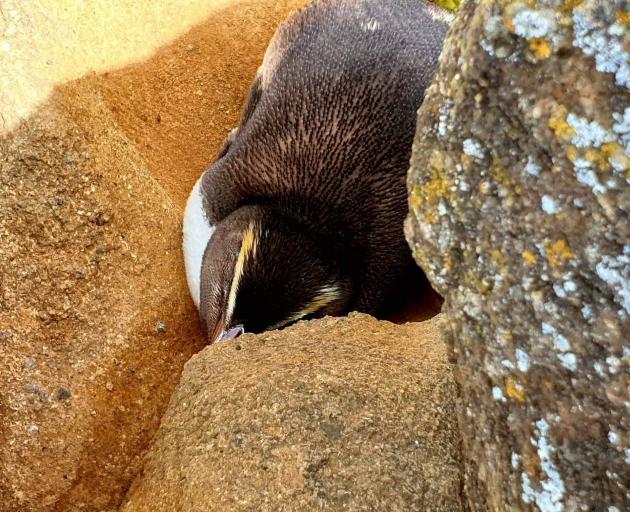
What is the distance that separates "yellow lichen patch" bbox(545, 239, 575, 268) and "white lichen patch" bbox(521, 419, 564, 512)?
0.33m

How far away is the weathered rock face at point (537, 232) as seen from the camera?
1.14 metres

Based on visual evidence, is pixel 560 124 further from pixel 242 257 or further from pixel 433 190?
pixel 242 257

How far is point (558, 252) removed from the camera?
4.00ft

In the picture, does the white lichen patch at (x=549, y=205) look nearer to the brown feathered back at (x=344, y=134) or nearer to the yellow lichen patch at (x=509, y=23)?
the yellow lichen patch at (x=509, y=23)

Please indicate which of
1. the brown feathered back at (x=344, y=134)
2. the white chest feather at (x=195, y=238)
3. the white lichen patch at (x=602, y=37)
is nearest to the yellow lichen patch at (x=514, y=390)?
the white lichen patch at (x=602, y=37)

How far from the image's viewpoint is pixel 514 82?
1.24 meters

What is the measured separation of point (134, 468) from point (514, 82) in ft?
6.60

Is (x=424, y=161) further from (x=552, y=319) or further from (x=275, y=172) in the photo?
(x=275, y=172)

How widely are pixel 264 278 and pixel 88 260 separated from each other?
778 mm

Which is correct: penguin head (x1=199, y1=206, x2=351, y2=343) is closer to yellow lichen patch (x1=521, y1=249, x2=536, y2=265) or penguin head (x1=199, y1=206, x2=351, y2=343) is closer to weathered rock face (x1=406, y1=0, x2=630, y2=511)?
weathered rock face (x1=406, y1=0, x2=630, y2=511)

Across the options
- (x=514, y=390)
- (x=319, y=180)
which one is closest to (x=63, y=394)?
(x=319, y=180)

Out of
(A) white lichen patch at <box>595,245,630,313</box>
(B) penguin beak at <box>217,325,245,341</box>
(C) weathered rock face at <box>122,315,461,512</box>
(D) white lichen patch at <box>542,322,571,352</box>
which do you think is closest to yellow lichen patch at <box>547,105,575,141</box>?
(A) white lichen patch at <box>595,245,630,313</box>

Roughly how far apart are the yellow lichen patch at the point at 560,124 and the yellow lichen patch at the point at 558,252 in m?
0.19

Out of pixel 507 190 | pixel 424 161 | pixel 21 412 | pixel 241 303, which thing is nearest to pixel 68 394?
pixel 21 412
